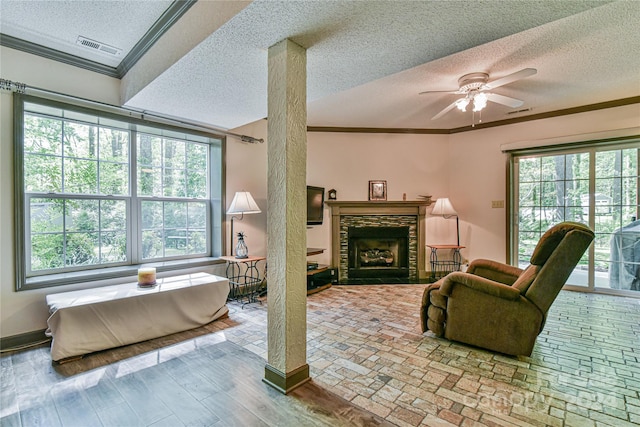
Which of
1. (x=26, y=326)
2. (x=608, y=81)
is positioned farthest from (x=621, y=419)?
(x=26, y=326)

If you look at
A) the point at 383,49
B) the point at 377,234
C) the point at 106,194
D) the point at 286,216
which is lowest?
the point at 377,234

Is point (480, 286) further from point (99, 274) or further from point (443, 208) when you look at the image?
point (99, 274)

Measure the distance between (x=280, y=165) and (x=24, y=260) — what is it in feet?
8.23

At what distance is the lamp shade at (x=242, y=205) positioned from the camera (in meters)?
3.69

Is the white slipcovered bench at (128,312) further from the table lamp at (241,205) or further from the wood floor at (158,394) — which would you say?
the table lamp at (241,205)

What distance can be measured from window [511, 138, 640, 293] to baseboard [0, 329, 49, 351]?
595cm

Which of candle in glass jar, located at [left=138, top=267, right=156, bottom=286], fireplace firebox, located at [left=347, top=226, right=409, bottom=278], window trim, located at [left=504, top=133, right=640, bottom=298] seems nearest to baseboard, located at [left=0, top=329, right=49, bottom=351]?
candle in glass jar, located at [left=138, top=267, right=156, bottom=286]

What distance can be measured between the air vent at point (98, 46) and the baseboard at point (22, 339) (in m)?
2.57

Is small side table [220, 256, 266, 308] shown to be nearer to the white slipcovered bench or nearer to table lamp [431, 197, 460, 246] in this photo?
the white slipcovered bench

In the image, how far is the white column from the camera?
190 cm

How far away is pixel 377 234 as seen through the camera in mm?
5152

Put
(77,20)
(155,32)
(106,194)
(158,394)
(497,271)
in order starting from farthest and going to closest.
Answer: (106,194) < (497,271) < (155,32) < (77,20) < (158,394)

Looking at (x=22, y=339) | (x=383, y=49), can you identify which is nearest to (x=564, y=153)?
(x=383, y=49)

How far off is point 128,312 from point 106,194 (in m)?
1.38
